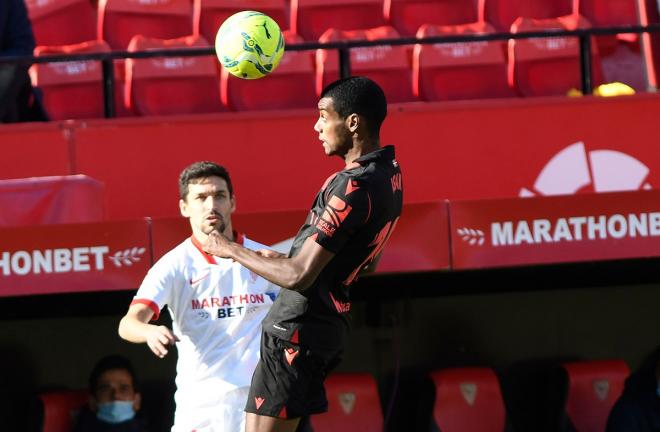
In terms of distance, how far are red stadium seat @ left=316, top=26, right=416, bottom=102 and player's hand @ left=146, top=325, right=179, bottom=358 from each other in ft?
12.8

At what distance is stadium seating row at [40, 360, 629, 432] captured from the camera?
7285mm

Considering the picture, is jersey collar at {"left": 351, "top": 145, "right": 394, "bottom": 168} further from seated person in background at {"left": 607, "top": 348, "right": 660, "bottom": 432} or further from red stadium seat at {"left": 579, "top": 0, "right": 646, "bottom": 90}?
red stadium seat at {"left": 579, "top": 0, "right": 646, "bottom": 90}

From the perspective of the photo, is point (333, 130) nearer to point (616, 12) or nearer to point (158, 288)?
point (158, 288)

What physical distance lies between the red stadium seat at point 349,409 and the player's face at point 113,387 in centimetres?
112

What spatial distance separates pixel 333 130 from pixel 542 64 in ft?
13.9

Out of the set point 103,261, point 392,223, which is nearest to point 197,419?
point 392,223

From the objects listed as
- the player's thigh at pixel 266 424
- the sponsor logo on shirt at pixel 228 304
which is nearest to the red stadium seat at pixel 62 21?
the sponsor logo on shirt at pixel 228 304

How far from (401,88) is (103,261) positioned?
8.99ft

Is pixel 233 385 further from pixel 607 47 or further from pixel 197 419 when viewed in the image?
pixel 607 47

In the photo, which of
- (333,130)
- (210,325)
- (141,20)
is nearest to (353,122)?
(333,130)

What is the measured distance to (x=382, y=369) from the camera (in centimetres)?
798

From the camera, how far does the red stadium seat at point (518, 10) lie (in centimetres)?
864

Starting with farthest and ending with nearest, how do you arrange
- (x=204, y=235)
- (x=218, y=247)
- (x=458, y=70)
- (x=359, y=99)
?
(x=458, y=70) → (x=204, y=235) → (x=359, y=99) → (x=218, y=247)

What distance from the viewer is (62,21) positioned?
8125 mm
